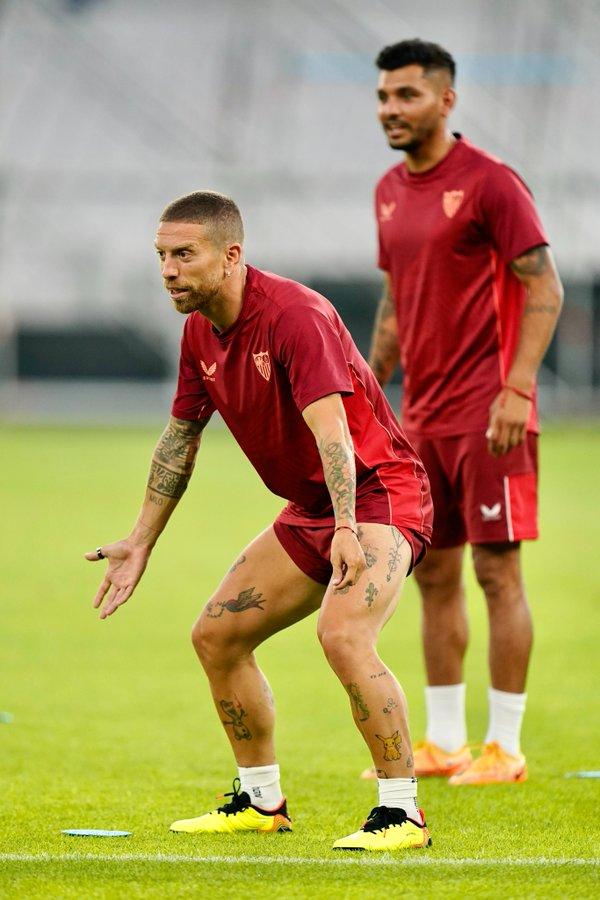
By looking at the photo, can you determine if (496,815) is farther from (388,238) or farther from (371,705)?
Result: (388,238)

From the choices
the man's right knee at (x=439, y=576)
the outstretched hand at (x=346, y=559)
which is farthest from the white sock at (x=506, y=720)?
the outstretched hand at (x=346, y=559)

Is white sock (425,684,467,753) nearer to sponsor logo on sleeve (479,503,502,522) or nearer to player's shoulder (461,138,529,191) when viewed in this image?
sponsor logo on sleeve (479,503,502,522)

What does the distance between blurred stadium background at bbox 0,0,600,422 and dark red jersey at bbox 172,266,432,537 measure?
24377 mm

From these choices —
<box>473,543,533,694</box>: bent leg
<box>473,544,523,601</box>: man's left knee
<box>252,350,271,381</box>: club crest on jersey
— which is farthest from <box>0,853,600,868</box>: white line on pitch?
<box>473,544,523,601</box>: man's left knee

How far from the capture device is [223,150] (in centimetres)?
3438

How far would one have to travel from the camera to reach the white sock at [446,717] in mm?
6629

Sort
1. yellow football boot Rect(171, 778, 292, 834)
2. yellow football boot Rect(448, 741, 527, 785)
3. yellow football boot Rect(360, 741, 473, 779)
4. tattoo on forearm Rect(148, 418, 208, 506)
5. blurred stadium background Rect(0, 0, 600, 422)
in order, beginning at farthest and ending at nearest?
blurred stadium background Rect(0, 0, 600, 422), yellow football boot Rect(360, 741, 473, 779), yellow football boot Rect(448, 741, 527, 785), tattoo on forearm Rect(148, 418, 208, 506), yellow football boot Rect(171, 778, 292, 834)

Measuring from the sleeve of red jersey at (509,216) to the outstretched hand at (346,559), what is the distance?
6.80 feet

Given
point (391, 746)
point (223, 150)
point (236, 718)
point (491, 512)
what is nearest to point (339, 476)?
point (391, 746)

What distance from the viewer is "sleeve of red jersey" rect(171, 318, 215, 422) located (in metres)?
5.29

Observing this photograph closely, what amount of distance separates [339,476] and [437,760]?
7.36ft

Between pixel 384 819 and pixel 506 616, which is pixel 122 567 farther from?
pixel 506 616

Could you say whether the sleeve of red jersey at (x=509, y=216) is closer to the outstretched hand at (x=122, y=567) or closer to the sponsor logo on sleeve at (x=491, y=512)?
the sponsor logo on sleeve at (x=491, y=512)

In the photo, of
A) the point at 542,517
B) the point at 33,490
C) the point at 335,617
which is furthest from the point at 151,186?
the point at 335,617
